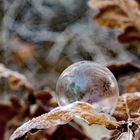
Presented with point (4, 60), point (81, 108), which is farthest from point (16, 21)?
point (81, 108)

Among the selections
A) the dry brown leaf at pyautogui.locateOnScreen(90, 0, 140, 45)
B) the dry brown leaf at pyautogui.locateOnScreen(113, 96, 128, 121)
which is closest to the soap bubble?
the dry brown leaf at pyautogui.locateOnScreen(113, 96, 128, 121)

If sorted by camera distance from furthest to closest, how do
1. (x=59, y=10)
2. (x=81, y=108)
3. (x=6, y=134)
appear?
(x=59, y=10)
(x=6, y=134)
(x=81, y=108)

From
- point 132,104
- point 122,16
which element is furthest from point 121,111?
point 122,16

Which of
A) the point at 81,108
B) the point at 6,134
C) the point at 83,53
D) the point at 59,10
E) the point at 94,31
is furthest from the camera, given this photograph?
the point at 59,10

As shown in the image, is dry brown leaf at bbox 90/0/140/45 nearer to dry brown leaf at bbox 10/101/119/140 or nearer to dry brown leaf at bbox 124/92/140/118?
dry brown leaf at bbox 124/92/140/118

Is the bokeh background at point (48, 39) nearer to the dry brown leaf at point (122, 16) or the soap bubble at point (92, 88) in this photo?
the dry brown leaf at point (122, 16)

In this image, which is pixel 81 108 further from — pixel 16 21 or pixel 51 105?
A: pixel 16 21

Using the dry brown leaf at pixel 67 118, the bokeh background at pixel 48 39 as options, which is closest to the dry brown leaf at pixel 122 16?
Result: the dry brown leaf at pixel 67 118
